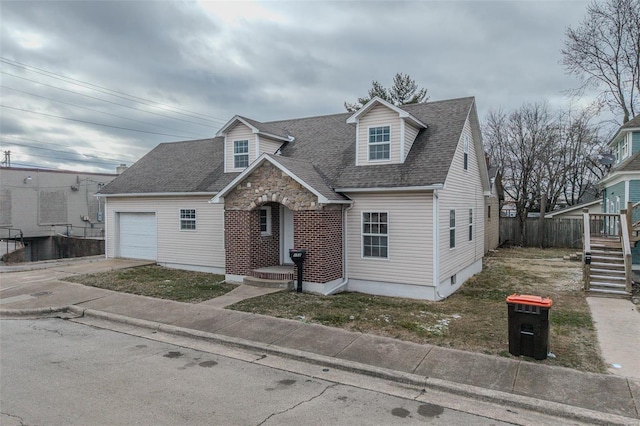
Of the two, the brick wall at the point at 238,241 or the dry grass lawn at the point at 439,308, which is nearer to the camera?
the dry grass lawn at the point at 439,308

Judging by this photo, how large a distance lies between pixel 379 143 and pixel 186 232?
8.32 m

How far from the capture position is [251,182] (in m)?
12.6

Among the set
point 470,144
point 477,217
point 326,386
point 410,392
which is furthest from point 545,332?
point 477,217

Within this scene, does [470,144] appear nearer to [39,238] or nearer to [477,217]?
[477,217]

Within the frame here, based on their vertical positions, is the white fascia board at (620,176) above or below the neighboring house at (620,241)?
above

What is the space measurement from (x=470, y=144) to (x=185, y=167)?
38.2 feet

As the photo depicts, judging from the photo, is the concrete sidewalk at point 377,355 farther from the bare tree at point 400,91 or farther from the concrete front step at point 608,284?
the bare tree at point 400,91

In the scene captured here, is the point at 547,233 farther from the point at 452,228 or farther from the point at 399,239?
the point at 399,239

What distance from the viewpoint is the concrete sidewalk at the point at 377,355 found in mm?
5281

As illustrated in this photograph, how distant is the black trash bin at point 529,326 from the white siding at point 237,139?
10438mm

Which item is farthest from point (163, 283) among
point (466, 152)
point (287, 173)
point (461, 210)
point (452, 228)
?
point (466, 152)

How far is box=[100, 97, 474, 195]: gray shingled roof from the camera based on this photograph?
39.7 ft

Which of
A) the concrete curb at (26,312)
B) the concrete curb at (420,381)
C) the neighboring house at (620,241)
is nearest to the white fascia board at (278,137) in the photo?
the concrete curb at (420,381)

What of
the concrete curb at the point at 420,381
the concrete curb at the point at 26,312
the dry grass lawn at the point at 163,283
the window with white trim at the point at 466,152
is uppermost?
the window with white trim at the point at 466,152
